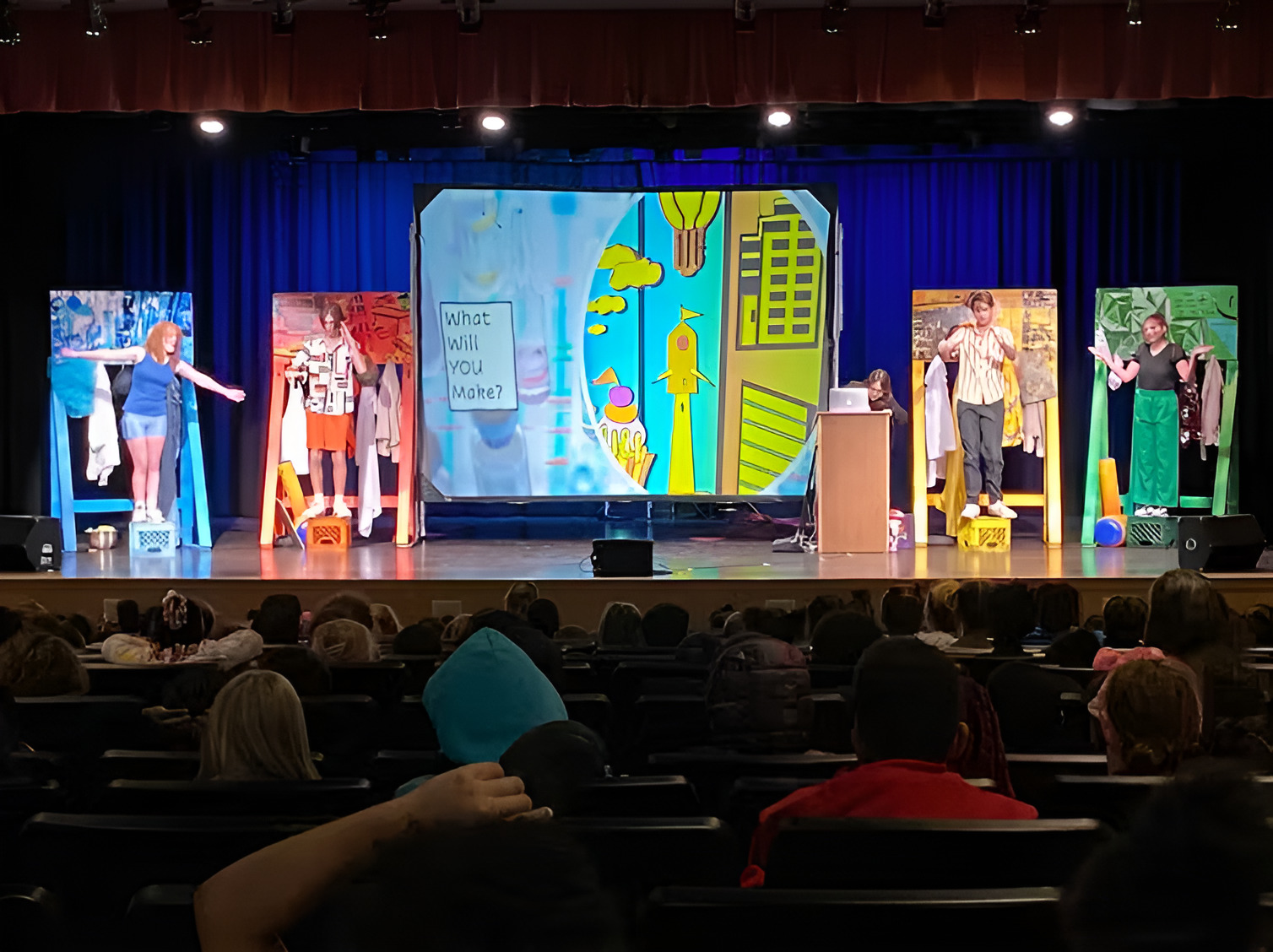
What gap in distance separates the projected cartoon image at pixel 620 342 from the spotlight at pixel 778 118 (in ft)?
4.28

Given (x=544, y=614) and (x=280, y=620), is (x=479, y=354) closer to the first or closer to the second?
(x=544, y=614)

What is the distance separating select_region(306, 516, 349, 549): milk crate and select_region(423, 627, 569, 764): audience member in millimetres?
7003

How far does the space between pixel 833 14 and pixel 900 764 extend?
496 cm

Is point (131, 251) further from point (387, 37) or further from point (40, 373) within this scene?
point (387, 37)

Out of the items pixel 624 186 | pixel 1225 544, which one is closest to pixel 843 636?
pixel 1225 544

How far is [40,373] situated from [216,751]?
7.61m

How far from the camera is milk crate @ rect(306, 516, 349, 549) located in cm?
882

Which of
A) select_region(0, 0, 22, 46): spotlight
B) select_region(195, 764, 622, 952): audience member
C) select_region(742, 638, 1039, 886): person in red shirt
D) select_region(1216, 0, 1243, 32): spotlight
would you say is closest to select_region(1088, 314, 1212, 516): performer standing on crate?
select_region(1216, 0, 1243, 32): spotlight

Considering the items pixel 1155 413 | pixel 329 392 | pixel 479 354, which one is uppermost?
pixel 479 354

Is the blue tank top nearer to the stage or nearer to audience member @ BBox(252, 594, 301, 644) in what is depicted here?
the stage

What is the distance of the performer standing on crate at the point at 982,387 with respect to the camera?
9070 millimetres

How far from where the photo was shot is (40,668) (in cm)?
308

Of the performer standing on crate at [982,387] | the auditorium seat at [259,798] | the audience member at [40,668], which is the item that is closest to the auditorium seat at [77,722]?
the audience member at [40,668]

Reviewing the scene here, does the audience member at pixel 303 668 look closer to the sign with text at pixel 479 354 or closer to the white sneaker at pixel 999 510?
the sign with text at pixel 479 354
